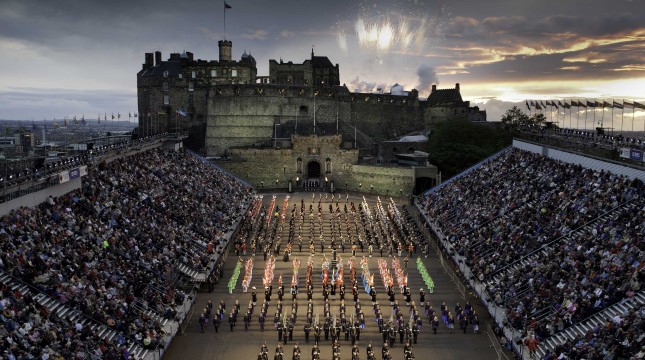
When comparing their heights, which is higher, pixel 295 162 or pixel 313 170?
pixel 295 162

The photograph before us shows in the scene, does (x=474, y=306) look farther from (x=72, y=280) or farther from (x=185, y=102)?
(x=185, y=102)

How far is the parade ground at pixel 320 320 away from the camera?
25.2 m

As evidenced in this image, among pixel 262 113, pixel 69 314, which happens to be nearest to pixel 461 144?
pixel 262 113

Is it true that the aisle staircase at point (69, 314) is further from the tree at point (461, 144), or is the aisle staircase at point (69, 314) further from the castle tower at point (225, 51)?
the castle tower at point (225, 51)

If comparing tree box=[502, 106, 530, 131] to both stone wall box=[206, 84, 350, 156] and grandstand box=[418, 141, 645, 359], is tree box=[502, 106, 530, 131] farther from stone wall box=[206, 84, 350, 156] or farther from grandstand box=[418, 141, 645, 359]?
grandstand box=[418, 141, 645, 359]

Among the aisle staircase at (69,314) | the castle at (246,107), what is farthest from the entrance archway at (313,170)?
the aisle staircase at (69,314)

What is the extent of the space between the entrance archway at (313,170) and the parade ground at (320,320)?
108ft

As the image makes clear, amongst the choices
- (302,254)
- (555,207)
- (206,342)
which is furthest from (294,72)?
(206,342)

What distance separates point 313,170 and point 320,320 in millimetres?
46202

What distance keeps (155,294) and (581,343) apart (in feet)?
56.4

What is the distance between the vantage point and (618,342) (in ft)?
64.5

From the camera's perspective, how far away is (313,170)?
243 feet

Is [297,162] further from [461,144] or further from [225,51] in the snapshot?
[225,51]

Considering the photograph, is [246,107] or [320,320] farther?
[246,107]
